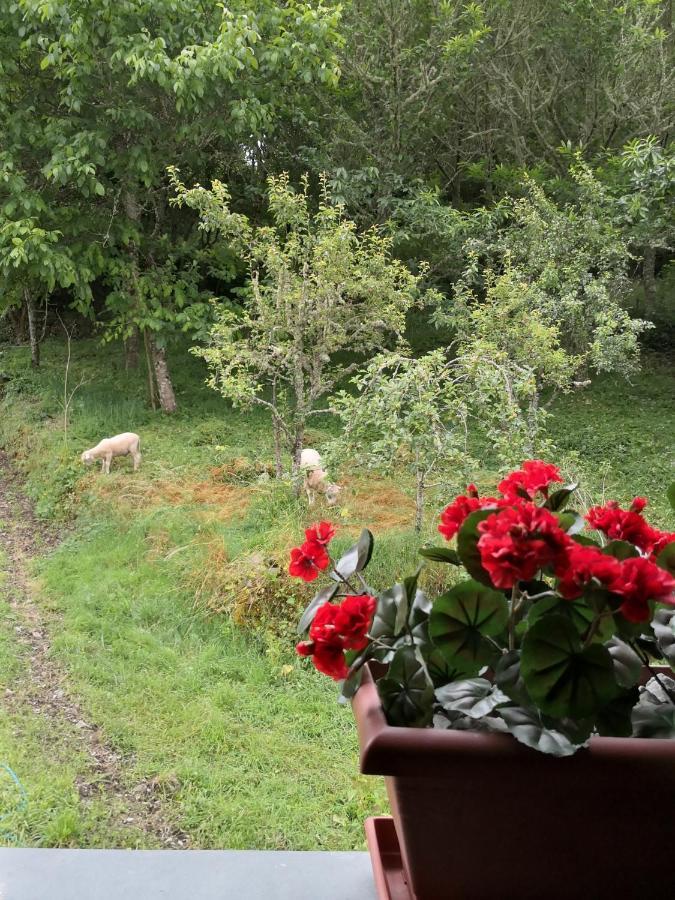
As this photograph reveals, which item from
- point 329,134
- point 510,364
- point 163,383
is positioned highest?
point 329,134

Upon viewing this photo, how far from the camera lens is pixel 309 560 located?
83 centimetres

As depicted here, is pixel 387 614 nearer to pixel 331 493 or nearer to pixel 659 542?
pixel 659 542

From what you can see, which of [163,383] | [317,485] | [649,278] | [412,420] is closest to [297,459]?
[317,485]

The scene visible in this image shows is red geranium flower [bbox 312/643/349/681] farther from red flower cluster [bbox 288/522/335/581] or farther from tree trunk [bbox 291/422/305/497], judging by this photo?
tree trunk [bbox 291/422/305/497]

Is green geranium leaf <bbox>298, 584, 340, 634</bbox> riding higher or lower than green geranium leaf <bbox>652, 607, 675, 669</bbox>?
higher

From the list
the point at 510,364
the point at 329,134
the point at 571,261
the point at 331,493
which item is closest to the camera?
the point at 510,364

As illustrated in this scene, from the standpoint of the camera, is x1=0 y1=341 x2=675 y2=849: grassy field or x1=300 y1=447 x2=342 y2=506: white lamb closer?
x1=0 y1=341 x2=675 y2=849: grassy field

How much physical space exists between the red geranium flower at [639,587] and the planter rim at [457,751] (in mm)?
106

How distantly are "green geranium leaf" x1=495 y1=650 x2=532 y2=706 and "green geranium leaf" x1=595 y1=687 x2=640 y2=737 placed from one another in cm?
7

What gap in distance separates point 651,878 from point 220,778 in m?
1.80

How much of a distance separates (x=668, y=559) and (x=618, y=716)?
16 centimetres

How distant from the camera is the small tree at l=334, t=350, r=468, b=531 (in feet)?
10.5

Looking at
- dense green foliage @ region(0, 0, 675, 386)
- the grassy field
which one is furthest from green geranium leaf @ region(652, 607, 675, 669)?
dense green foliage @ region(0, 0, 675, 386)

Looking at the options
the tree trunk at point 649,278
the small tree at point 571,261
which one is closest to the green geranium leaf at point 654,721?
the small tree at point 571,261
